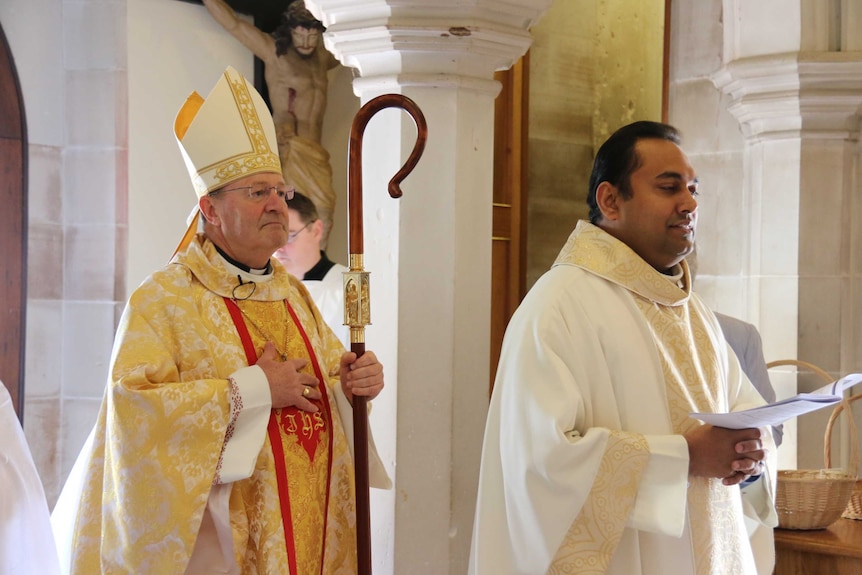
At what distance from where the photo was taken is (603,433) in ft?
8.71

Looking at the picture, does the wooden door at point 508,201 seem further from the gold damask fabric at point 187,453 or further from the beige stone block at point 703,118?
the gold damask fabric at point 187,453

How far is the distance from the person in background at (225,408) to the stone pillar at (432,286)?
49 centimetres

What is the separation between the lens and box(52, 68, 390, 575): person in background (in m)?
2.58

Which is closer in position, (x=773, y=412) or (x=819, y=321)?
(x=773, y=412)

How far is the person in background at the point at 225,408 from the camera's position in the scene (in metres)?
2.58

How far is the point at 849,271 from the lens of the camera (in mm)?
5469

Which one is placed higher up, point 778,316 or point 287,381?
point 778,316

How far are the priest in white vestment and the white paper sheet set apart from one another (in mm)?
83

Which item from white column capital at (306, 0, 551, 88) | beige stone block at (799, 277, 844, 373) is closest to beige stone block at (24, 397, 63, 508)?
white column capital at (306, 0, 551, 88)

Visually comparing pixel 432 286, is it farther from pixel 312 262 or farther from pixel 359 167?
pixel 312 262

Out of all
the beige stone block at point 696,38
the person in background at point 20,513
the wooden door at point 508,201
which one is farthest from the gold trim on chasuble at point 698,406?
the beige stone block at point 696,38

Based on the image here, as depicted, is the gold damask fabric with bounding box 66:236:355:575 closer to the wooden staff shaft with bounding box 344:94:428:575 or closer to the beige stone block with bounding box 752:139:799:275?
the wooden staff shaft with bounding box 344:94:428:575

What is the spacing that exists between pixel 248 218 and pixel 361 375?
1.63 feet

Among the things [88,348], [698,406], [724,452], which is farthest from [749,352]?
[88,348]
